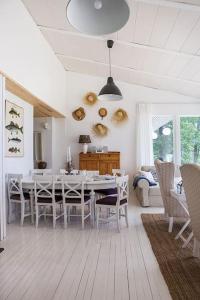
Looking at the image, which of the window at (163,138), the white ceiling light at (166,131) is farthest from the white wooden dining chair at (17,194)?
the white ceiling light at (166,131)

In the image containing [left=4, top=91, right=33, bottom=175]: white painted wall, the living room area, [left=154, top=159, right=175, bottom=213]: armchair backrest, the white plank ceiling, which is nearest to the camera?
the living room area

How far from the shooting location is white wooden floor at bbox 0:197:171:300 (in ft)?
7.58

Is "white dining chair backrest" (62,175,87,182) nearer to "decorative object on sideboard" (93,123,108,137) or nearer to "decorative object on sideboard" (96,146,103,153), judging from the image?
"decorative object on sideboard" (96,146,103,153)

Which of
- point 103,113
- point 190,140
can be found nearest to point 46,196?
point 103,113

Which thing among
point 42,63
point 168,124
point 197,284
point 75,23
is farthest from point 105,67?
point 197,284

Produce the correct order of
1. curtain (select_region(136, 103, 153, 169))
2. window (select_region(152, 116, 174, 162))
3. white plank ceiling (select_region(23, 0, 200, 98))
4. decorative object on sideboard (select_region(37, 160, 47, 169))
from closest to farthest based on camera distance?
white plank ceiling (select_region(23, 0, 200, 98)) → decorative object on sideboard (select_region(37, 160, 47, 169)) → curtain (select_region(136, 103, 153, 169)) → window (select_region(152, 116, 174, 162))

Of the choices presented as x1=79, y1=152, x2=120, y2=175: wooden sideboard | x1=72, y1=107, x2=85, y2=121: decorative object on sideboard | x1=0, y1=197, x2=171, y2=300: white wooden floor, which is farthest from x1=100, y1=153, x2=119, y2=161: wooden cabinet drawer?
x1=0, y1=197, x2=171, y2=300: white wooden floor

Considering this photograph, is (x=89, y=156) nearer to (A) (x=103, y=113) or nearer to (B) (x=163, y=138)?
(A) (x=103, y=113)

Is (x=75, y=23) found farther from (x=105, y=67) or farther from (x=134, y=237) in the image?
(x=105, y=67)

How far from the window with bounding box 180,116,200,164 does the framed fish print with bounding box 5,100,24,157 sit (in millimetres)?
4700

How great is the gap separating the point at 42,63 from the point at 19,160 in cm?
211

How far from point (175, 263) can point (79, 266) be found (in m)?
1.03

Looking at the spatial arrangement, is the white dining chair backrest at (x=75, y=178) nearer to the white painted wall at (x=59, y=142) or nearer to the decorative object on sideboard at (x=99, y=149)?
the decorative object on sideboard at (x=99, y=149)

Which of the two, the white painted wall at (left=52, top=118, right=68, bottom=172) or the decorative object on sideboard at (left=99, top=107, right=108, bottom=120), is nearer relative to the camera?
the decorative object on sideboard at (left=99, top=107, right=108, bottom=120)
